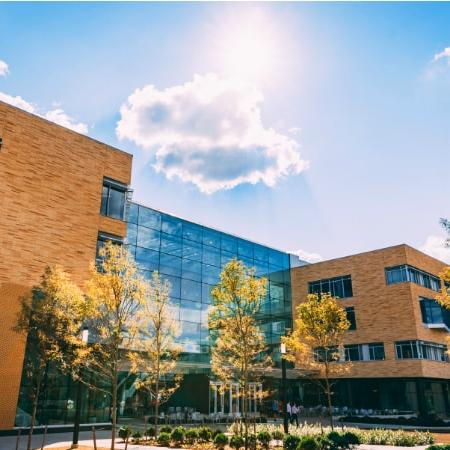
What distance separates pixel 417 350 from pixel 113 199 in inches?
1100

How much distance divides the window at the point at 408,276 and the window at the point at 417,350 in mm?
5389

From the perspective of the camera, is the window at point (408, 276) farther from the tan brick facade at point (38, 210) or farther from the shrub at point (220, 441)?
the shrub at point (220, 441)

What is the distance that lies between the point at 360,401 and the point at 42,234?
34150 millimetres

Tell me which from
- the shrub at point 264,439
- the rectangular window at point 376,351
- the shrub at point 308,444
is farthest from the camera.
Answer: the rectangular window at point 376,351

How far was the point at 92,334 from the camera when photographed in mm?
25641

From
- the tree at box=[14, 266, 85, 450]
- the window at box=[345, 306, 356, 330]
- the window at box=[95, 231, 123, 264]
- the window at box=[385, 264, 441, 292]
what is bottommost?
the tree at box=[14, 266, 85, 450]

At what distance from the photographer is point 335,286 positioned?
150 ft

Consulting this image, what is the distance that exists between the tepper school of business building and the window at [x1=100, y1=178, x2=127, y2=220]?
2.8 inches

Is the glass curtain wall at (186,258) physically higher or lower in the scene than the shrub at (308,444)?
higher

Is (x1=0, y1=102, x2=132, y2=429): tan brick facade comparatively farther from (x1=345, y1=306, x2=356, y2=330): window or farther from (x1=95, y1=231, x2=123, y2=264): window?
(x1=345, y1=306, x2=356, y2=330): window

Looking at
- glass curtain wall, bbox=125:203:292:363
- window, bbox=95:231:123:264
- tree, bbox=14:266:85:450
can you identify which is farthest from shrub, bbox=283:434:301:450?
glass curtain wall, bbox=125:203:292:363

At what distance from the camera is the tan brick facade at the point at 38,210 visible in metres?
23.2

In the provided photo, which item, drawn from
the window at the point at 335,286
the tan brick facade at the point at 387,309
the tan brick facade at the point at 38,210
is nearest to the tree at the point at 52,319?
the tan brick facade at the point at 38,210

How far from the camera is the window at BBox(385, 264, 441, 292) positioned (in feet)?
132
